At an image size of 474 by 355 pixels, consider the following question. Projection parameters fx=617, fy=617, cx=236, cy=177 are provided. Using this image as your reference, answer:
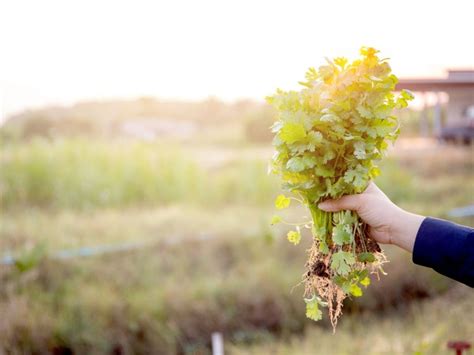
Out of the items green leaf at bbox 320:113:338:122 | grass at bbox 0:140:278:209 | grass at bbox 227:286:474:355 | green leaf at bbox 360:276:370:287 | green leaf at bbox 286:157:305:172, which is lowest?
grass at bbox 227:286:474:355

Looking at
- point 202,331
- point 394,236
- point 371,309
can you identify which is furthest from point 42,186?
point 394,236

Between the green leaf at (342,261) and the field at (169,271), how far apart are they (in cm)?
232

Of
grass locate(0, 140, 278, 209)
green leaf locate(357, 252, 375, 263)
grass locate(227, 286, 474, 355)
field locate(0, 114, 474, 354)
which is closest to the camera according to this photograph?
green leaf locate(357, 252, 375, 263)

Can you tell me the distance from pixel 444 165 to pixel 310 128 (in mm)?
9504

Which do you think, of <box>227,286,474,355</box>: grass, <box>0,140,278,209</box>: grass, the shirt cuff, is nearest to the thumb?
the shirt cuff

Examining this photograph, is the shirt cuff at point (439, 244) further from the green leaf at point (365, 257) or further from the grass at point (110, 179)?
the grass at point (110, 179)

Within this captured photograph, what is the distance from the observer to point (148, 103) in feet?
67.4

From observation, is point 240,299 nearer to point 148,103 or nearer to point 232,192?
point 232,192

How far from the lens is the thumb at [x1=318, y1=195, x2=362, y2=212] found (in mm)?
1878

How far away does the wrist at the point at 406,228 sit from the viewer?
174 cm

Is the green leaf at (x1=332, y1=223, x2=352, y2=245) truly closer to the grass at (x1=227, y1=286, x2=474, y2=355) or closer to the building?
the grass at (x1=227, y1=286, x2=474, y2=355)

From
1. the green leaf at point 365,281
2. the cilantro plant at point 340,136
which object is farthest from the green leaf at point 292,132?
the green leaf at point 365,281

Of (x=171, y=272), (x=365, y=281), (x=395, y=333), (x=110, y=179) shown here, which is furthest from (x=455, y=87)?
(x=365, y=281)

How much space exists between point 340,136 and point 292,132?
15 centimetres
